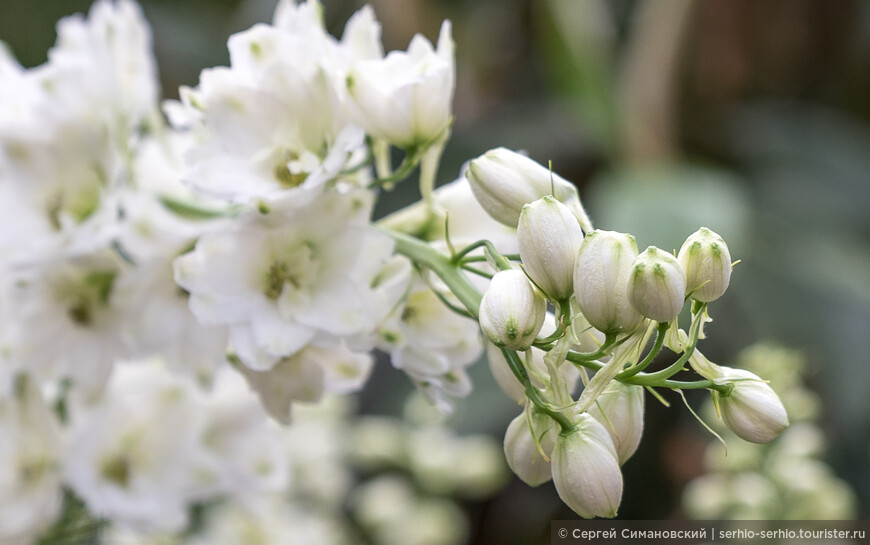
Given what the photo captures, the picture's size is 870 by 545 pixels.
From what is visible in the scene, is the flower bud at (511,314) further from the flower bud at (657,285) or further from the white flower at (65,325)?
the white flower at (65,325)

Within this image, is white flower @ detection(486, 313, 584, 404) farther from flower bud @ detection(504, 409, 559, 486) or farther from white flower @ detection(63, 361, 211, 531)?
white flower @ detection(63, 361, 211, 531)

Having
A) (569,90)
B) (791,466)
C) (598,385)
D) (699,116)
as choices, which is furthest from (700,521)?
(699,116)

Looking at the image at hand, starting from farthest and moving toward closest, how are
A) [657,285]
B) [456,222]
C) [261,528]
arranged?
[261,528] < [456,222] < [657,285]

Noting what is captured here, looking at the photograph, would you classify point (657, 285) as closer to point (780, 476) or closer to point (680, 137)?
point (780, 476)

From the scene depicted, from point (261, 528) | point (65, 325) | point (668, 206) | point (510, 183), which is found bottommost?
point (261, 528)

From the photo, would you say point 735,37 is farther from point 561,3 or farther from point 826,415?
point 826,415

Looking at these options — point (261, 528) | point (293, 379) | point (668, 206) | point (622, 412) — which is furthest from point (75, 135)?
point (668, 206)
